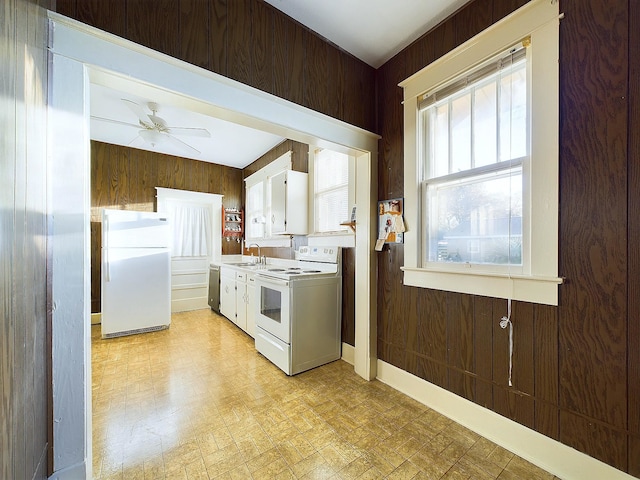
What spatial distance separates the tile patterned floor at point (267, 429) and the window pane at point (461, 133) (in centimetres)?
182

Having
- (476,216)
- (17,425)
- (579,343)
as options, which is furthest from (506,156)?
(17,425)

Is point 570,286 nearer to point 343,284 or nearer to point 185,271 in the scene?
point 343,284

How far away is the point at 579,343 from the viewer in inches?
52.9

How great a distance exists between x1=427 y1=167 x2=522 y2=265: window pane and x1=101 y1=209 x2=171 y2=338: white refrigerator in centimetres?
362

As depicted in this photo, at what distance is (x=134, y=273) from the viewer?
3.56 metres

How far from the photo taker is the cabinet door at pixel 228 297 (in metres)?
3.90

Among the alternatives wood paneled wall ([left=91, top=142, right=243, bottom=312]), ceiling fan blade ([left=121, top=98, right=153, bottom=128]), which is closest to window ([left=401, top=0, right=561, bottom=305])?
ceiling fan blade ([left=121, top=98, right=153, bottom=128])

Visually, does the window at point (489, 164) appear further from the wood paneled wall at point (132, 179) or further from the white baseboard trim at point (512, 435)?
the wood paneled wall at point (132, 179)

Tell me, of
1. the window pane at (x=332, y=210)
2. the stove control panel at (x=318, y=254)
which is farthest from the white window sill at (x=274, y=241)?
the window pane at (x=332, y=210)

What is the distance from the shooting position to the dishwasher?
4.53m

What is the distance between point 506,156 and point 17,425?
2.52 m

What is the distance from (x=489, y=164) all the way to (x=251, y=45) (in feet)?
5.79

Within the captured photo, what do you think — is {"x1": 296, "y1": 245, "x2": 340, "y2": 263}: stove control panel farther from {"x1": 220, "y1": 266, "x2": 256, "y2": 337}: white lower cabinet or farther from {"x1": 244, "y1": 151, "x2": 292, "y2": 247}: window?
{"x1": 220, "y1": 266, "x2": 256, "y2": 337}: white lower cabinet

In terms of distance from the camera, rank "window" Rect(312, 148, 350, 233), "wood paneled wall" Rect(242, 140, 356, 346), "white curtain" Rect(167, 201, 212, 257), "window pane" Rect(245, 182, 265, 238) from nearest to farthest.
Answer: "wood paneled wall" Rect(242, 140, 356, 346) < "window" Rect(312, 148, 350, 233) < "window pane" Rect(245, 182, 265, 238) < "white curtain" Rect(167, 201, 212, 257)
